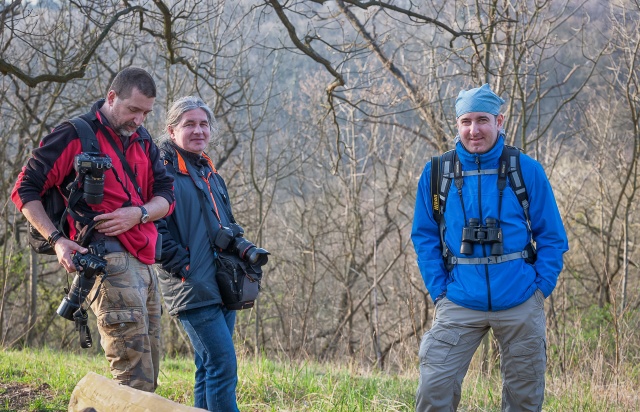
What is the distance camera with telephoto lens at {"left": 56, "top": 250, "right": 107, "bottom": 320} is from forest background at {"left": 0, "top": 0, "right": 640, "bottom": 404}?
2.76 m

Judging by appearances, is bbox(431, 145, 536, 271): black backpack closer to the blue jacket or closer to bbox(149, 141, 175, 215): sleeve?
the blue jacket

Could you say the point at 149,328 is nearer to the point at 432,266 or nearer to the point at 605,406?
the point at 432,266

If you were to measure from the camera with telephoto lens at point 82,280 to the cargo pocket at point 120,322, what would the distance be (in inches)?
5.0

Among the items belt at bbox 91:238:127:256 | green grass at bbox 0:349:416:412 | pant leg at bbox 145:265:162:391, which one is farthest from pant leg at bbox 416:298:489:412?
belt at bbox 91:238:127:256

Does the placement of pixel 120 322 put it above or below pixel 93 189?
below

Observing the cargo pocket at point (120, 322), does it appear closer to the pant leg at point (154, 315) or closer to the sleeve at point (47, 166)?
the pant leg at point (154, 315)

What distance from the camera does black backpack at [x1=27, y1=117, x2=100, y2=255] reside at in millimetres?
3141

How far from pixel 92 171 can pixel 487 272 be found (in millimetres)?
1868

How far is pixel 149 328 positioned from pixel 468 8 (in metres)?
7.39

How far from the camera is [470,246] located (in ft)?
10.9

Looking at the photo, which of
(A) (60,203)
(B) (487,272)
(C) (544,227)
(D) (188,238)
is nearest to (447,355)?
(B) (487,272)

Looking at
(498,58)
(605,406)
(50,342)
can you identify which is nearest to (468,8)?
(498,58)

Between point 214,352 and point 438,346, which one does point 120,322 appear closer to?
point 214,352

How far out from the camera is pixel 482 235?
3283mm
